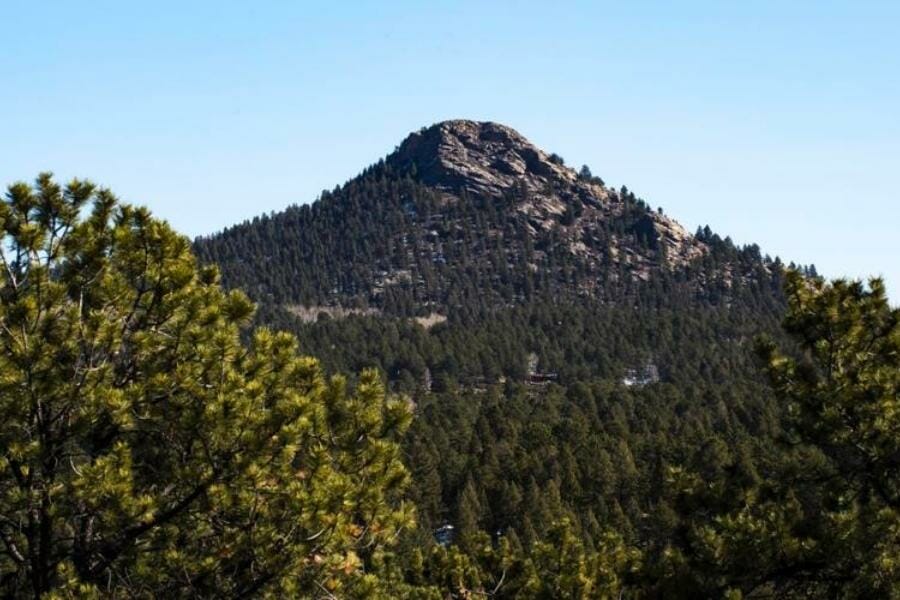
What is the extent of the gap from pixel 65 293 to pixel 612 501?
8013cm

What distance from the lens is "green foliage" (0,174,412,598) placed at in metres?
9.05

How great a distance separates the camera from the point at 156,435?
1009 cm

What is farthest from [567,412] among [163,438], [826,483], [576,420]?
[163,438]

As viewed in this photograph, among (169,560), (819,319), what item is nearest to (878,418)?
(819,319)

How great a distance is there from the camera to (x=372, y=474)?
10.0m

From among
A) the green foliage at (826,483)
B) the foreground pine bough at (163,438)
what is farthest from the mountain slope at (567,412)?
the foreground pine bough at (163,438)

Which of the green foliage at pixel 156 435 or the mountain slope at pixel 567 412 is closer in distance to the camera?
the green foliage at pixel 156 435

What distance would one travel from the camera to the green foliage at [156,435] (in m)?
9.05

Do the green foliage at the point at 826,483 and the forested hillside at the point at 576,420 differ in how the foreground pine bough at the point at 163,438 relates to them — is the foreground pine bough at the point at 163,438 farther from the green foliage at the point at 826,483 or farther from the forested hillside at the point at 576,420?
the forested hillside at the point at 576,420

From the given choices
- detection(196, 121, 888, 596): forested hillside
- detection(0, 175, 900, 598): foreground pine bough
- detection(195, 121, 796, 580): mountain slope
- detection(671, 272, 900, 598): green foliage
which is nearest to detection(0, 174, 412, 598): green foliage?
detection(0, 175, 900, 598): foreground pine bough

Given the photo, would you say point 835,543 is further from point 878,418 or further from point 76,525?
point 76,525

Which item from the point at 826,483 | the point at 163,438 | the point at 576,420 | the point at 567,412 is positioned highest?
the point at 567,412

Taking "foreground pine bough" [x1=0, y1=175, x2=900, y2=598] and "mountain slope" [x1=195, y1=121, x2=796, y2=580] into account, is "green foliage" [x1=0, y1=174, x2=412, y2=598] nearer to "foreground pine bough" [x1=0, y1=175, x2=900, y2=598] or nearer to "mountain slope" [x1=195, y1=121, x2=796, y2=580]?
"foreground pine bough" [x1=0, y1=175, x2=900, y2=598]

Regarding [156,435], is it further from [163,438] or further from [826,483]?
[826,483]
